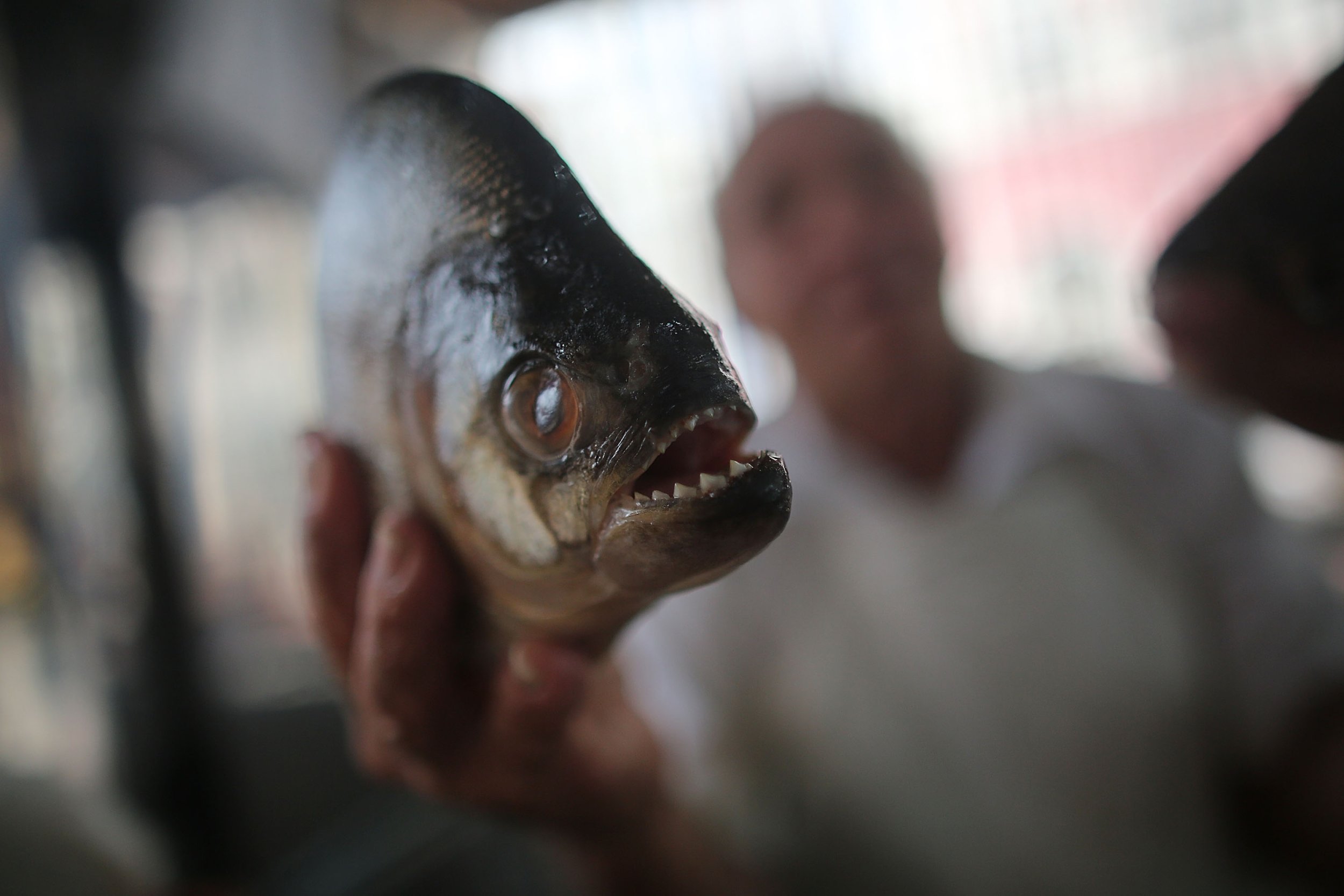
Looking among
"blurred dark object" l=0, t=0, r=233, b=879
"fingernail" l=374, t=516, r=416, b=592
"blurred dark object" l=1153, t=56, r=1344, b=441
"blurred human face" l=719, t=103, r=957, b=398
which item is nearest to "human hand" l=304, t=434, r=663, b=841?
"fingernail" l=374, t=516, r=416, b=592

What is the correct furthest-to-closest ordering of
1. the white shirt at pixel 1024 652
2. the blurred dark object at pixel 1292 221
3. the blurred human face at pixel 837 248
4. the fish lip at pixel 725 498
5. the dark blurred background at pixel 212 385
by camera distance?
the dark blurred background at pixel 212 385
the white shirt at pixel 1024 652
the blurred human face at pixel 837 248
the blurred dark object at pixel 1292 221
the fish lip at pixel 725 498

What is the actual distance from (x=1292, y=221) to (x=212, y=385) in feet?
7.50

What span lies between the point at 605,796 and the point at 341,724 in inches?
60.9

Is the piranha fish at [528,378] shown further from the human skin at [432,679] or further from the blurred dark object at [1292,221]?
the blurred dark object at [1292,221]

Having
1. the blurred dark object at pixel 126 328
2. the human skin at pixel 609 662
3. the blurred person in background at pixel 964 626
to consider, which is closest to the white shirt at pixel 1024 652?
the blurred person in background at pixel 964 626

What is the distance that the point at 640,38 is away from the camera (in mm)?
2914

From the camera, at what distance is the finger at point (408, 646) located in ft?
1.37

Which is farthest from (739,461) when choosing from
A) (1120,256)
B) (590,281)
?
(1120,256)

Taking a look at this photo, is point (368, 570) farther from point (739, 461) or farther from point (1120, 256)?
point (1120, 256)

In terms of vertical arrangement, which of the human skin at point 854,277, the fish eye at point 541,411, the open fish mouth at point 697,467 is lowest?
the fish eye at point 541,411

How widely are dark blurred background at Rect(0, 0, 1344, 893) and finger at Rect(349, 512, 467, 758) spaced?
21 cm

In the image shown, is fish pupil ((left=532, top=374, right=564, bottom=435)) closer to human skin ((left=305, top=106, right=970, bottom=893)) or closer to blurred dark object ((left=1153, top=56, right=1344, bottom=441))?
human skin ((left=305, top=106, right=970, bottom=893))

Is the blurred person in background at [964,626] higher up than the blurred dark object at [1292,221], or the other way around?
the blurred dark object at [1292,221]

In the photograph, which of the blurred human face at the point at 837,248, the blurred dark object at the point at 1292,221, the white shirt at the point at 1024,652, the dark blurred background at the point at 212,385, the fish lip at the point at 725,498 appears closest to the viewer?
the fish lip at the point at 725,498
